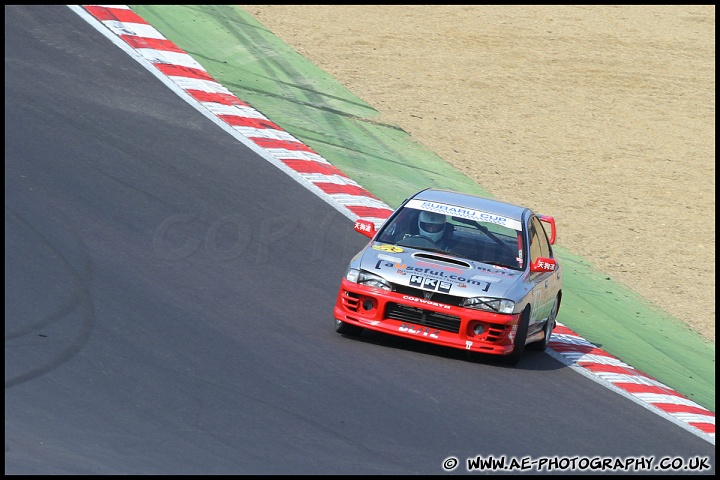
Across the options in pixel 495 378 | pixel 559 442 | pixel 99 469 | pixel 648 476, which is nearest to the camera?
pixel 99 469

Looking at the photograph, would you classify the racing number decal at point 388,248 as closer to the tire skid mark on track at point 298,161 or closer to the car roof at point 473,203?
the car roof at point 473,203

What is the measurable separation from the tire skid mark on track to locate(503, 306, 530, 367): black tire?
0.87 meters

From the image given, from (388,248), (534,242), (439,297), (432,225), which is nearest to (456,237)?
(432,225)

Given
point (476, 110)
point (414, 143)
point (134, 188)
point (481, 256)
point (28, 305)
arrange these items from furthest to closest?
point (476, 110), point (414, 143), point (134, 188), point (481, 256), point (28, 305)

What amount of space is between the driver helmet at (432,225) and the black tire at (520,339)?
124 centimetres

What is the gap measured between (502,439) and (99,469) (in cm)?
307

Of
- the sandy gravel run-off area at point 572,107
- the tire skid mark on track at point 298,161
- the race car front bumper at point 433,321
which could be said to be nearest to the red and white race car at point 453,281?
the race car front bumper at point 433,321

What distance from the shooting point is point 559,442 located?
326 inches

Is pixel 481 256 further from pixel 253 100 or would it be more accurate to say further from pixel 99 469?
pixel 253 100

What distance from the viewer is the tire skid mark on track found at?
10.6 meters

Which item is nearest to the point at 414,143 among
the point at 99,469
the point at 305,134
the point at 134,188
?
the point at 305,134

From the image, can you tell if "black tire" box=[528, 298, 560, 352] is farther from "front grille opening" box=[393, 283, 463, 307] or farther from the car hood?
"front grille opening" box=[393, 283, 463, 307]

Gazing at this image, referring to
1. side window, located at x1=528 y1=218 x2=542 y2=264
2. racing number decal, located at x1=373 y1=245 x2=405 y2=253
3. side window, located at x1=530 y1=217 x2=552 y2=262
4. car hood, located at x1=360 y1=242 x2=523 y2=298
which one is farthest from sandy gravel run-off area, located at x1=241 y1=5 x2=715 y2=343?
racing number decal, located at x1=373 y1=245 x2=405 y2=253

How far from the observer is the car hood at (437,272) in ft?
32.6
